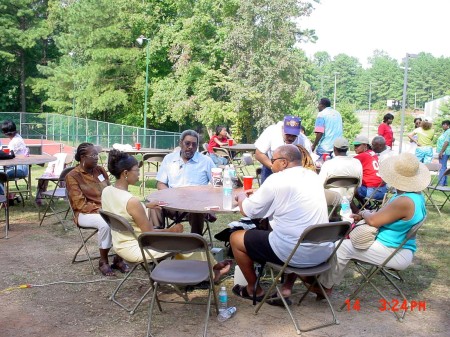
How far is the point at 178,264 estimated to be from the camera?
13.0 feet

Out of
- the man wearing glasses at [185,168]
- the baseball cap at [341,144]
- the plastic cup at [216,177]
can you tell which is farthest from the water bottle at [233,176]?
the baseball cap at [341,144]

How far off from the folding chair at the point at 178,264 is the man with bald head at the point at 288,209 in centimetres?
52

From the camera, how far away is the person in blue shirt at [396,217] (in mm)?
3939

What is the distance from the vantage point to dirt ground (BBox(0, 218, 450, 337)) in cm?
379

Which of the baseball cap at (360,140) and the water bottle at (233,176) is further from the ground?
the baseball cap at (360,140)

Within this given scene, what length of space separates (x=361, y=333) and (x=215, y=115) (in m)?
28.5

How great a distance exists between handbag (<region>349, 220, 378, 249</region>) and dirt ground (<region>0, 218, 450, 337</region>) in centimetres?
57

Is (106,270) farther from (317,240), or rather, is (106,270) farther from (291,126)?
(291,126)

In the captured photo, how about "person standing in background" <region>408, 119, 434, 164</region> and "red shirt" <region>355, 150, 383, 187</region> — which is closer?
"red shirt" <region>355, 150, 383, 187</region>

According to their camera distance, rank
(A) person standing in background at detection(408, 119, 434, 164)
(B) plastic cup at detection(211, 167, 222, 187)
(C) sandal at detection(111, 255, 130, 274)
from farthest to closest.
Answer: (A) person standing in background at detection(408, 119, 434, 164) → (B) plastic cup at detection(211, 167, 222, 187) → (C) sandal at detection(111, 255, 130, 274)

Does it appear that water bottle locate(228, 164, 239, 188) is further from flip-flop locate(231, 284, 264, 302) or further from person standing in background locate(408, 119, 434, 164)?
person standing in background locate(408, 119, 434, 164)

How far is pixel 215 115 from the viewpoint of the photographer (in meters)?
31.8

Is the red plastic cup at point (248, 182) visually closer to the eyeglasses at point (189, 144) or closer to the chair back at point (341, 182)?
the eyeglasses at point (189, 144)

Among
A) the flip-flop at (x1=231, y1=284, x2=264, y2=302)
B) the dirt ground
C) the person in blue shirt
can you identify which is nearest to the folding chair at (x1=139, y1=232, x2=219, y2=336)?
the dirt ground
